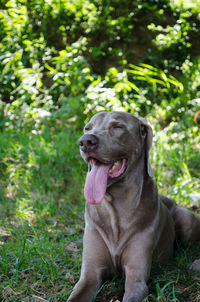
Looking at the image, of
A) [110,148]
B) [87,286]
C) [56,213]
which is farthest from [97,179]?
[56,213]

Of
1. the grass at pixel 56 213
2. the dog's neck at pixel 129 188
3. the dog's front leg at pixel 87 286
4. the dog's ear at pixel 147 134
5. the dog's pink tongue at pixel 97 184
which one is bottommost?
the grass at pixel 56 213

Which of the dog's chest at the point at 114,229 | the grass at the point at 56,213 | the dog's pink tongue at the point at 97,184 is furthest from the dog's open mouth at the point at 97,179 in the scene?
the grass at the point at 56,213

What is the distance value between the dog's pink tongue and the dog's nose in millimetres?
152

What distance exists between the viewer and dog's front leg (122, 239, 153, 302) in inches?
81.9

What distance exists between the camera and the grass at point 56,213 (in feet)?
7.72

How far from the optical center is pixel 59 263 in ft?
8.95

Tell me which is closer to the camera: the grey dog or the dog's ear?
the grey dog

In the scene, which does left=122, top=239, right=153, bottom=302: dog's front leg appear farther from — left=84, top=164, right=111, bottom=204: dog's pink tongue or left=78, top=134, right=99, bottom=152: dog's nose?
left=78, top=134, right=99, bottom=152: dog's nose

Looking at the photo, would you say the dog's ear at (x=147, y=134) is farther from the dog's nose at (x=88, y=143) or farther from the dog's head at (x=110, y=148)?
the dog's nose at (x=88, y=143)

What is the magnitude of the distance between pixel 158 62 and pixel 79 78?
1274 mm

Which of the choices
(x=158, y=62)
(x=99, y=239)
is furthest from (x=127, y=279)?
(x=158, y=62)

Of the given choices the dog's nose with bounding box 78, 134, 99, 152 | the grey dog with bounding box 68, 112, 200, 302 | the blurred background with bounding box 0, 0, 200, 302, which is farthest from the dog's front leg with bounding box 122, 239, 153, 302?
the blurred background with bounding box 0, 0, 200, 302

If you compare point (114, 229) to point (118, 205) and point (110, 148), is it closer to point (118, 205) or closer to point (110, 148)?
point (118, 205)

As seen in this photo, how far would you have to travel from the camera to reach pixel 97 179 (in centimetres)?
216
